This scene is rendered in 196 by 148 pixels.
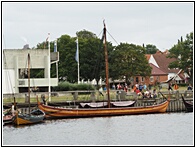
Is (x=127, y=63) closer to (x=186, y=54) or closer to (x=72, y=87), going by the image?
(x=186, y=54)

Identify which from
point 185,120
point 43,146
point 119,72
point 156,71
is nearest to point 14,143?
point 43,146

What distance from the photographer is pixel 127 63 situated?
108 m

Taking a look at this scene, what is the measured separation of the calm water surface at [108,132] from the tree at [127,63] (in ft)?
148

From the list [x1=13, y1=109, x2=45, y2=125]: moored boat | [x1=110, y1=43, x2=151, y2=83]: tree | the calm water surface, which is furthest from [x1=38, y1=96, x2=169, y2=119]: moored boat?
[x1=110, y1=43, x2=151, y2=83]: tree

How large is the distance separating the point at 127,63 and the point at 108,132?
6044 centimetres

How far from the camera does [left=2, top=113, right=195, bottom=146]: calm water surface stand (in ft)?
141

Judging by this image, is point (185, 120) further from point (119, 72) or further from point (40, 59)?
point (119, 72)

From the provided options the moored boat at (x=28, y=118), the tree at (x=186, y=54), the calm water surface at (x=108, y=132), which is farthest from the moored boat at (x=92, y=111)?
the tree at (x=186, y=54)

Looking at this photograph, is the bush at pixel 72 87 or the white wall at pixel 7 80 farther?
the bush at pixel 72 87

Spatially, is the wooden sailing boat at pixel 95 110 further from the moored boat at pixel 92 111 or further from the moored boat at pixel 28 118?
the moored boat at pixel 28 118

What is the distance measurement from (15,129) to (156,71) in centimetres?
8560

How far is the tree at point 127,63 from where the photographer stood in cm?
10731

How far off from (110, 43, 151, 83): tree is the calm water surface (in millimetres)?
45150

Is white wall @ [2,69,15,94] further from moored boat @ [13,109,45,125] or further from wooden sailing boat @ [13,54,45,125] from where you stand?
moored boat @ [13,109,45,125]
